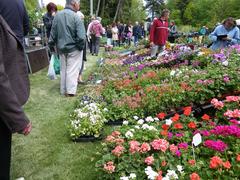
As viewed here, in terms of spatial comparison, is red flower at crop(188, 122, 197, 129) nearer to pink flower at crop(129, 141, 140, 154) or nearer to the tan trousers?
pink flower at crop(129, 141, 140, 154)

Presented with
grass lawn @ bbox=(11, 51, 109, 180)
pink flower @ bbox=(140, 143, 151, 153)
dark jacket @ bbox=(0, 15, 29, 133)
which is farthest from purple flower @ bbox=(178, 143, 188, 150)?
dark jacket @ bbox=(0, 15, 29, 133)

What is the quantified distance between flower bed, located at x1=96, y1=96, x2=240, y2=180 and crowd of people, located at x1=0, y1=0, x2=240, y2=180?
3.45 ft

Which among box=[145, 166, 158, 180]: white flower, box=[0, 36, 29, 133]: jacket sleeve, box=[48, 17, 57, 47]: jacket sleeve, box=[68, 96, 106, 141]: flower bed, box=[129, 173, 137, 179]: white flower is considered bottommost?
box=[68, 96, 106, 141]: flower bed

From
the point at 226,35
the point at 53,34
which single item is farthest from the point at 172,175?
the point at 226,35

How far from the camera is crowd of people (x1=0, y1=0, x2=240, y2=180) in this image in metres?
2.18

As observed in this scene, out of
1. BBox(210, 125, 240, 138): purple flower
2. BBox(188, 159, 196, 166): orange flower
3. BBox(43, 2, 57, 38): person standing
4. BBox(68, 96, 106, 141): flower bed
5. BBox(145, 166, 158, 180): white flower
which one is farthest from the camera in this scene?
BBox(43, 2, 57, 38): person standing

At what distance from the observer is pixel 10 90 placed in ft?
6.93

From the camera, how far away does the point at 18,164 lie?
3.84 m

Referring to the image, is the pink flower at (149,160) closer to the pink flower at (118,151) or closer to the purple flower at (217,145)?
the pink flower at (118,151)

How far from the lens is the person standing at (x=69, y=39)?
6.51 m

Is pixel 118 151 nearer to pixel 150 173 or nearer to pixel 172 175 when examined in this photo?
pixel 150 173

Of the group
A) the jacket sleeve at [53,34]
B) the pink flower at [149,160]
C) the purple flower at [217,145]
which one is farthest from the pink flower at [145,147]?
the jacket sleeve at [53,34]

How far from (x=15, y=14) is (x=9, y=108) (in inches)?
149

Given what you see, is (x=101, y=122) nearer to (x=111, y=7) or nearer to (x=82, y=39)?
(x=82, y=39)
